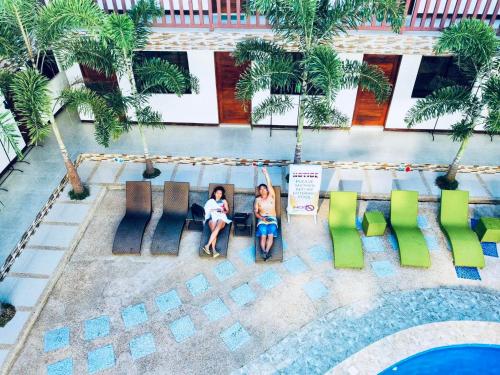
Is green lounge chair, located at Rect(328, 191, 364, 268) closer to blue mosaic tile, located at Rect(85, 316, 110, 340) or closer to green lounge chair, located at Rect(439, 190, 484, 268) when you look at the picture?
green lounge chair, located at Rect(439, 190, 484, 268)

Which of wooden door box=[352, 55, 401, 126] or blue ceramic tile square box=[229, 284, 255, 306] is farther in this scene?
wooden door box=[352, 55, 401, 126]

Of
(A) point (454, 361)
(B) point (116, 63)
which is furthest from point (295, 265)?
(B) point (116, 63)

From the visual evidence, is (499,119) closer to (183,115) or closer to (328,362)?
(328,362)

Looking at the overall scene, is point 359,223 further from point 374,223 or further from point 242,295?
point 242,295

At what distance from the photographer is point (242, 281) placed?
8.57 meters

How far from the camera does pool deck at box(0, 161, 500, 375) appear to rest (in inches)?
288

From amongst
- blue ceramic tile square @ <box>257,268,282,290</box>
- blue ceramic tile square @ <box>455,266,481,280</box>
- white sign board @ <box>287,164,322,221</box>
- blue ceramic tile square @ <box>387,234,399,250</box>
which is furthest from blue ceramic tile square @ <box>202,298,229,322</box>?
blue ceramic tile square @ <box>455,266,481,280</box>

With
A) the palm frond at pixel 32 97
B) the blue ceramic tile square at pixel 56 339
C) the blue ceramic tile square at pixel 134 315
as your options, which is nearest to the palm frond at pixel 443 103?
the blue ceramic tile square at pixel 134 315

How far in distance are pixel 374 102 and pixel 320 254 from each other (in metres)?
5.83

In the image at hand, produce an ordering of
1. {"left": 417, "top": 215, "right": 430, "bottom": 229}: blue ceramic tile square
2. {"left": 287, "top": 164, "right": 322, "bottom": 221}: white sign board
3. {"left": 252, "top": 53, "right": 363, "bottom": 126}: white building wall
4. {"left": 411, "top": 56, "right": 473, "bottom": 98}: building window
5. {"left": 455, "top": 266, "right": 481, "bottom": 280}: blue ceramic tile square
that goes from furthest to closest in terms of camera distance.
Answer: {"left": 252, "top": 53, "right": 363, "bottom": 126}: white building wall
{"left": 411, "top": 56, "right": 473, "bottom": 98}: building window
{"left": 417, "top": 215, "right": 430, "bottom": 229}: blue ceramic tile square
{"left": 287, "top": 164, "right": 322, "bottom": 221}: white sign board
{"left": 455, "top": 266, "right": 481, "bottom": 280}: blue ceramic tile square

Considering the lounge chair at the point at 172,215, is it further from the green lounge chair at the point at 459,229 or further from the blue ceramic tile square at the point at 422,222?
the green lounge chair at the point at 459,229

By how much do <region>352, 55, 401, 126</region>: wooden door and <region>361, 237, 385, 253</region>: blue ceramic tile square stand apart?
4.36 meters

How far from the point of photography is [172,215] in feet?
32.2

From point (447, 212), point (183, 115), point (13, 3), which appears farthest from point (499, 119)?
point (13, 3)
